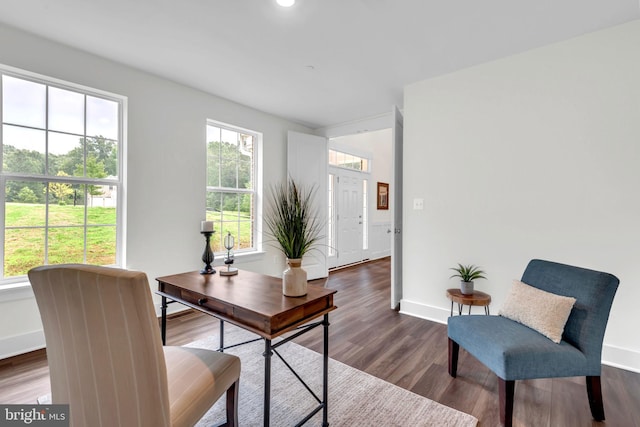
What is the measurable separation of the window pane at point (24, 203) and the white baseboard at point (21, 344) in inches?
35.7

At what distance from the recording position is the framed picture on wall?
6.83 m

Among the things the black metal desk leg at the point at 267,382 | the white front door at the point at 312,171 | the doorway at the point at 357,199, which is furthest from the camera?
the doorway at the point at 357,199

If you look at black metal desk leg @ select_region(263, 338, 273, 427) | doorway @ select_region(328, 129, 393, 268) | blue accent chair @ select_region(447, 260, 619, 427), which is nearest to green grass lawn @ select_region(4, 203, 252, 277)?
black metal desk leg @ select_region(263, 338, 273, 427)

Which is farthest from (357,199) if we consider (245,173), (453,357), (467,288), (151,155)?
(453,357)

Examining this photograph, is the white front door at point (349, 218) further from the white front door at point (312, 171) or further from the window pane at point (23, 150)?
the window pane at point (23, 150)

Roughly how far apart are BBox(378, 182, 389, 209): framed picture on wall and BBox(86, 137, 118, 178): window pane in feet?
17.6

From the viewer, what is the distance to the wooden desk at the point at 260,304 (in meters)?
1.21

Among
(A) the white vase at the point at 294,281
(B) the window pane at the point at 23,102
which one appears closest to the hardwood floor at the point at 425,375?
(A) the white vase at the point at 294,281

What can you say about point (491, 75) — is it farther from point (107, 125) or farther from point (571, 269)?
point (107, 125)

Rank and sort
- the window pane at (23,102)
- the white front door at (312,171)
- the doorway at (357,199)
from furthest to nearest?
the doorway at (357,199) → the white front door at (312,171) → the window pane at (23,102)

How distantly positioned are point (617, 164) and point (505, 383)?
6.41 feet

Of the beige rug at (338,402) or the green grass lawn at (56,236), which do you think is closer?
the beige rug at (338,402)

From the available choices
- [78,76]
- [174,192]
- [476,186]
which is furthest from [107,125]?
[476,186]

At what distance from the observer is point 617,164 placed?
83.9 inches
